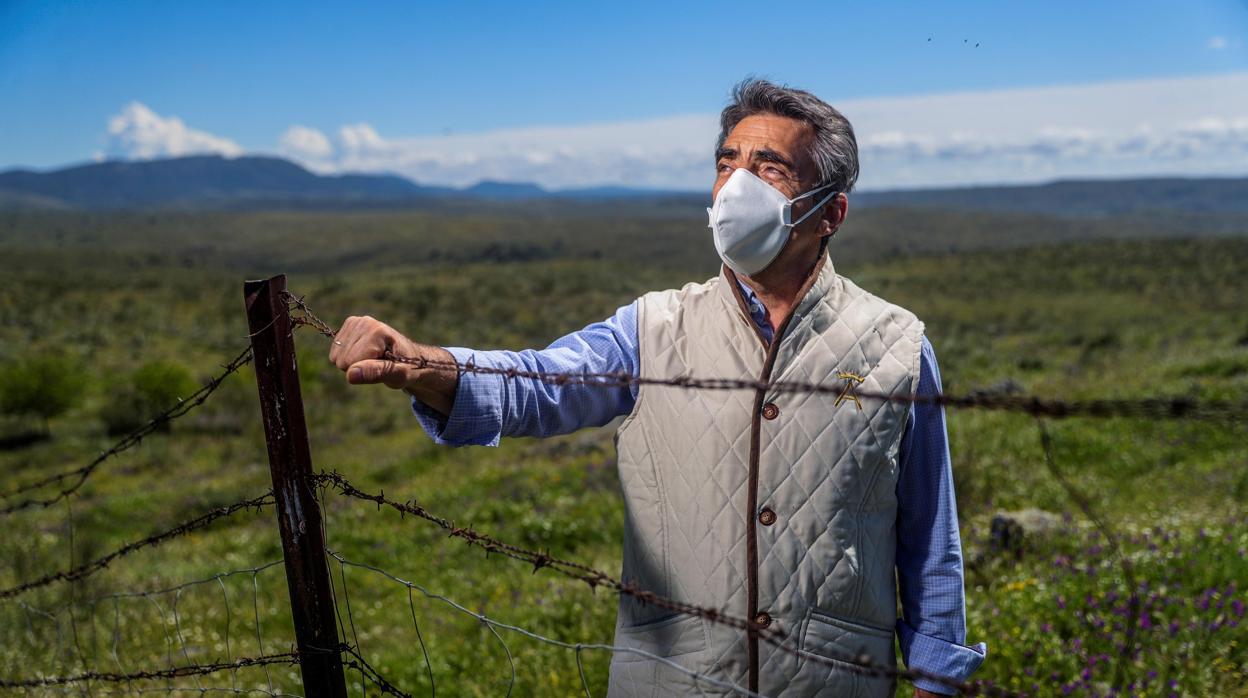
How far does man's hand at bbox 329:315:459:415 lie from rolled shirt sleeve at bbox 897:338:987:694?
1.21 meters

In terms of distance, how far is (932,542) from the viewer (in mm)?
2271

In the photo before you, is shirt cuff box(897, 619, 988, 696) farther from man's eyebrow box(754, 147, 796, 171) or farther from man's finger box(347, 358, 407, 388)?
man's finger box(347, 358, 407, 388)

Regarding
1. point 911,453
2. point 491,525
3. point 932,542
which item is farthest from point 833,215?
point 491,525

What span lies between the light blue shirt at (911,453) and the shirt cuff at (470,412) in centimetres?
2

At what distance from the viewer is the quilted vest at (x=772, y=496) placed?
2.07 m

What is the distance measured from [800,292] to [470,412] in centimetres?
88

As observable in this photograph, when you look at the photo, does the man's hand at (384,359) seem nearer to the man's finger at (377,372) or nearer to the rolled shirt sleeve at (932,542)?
the man's finger at (377,372)

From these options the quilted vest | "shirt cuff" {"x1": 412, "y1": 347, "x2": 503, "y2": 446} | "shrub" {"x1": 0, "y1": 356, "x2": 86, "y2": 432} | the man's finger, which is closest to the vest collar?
the quilted vest

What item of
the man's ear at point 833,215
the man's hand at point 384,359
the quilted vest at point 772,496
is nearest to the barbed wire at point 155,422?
the man's hand at point 384,359

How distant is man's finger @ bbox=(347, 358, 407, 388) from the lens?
1865 mm

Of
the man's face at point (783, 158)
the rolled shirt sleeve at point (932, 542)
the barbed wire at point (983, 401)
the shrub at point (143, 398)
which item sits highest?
the man's face at point (783, 158)

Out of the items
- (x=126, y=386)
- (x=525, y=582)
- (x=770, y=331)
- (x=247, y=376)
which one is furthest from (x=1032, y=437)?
(x=126, y=386)

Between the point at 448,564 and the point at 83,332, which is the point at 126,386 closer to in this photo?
the point at 83,332

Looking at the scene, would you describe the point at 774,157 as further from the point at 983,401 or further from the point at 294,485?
the point at 294,485
